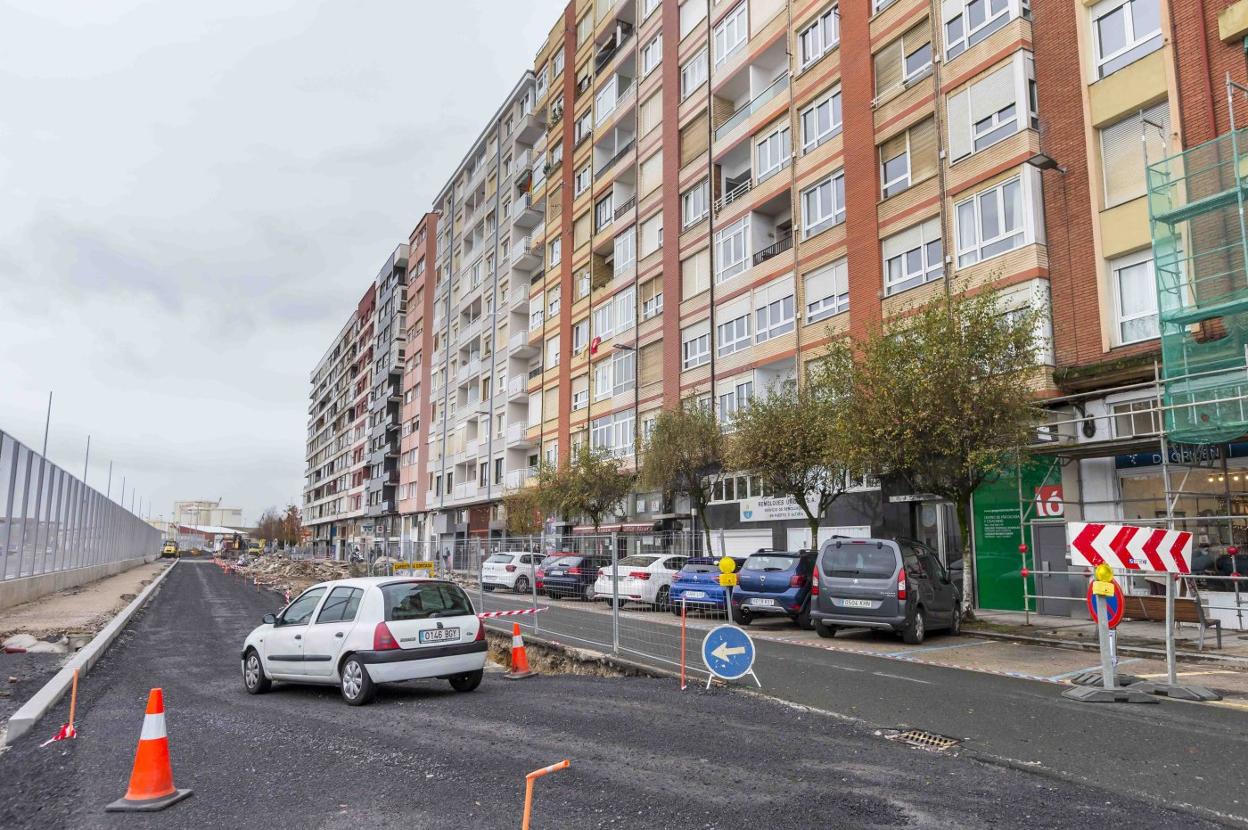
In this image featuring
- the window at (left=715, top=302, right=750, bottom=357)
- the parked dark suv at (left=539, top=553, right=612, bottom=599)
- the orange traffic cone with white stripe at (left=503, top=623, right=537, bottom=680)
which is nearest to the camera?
the orange traffic cone with white stripe at (left=503, top=623, right=537, bottom=680)

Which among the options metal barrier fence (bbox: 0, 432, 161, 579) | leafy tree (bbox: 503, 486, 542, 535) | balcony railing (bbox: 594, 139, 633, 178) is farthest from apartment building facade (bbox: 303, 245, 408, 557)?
balcony railing (bbox: 594, 139, 633, 178)

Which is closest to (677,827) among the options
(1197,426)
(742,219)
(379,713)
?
(379,713)

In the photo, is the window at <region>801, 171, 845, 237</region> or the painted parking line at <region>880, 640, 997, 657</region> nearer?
the painted parking line at <region>880, 640, 997, 657</region>

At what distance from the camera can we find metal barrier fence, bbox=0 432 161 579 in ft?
61.1

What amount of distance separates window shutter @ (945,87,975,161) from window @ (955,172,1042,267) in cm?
137

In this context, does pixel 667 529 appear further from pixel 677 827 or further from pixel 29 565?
pixel 677 827

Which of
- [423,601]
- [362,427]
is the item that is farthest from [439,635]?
[362,427]

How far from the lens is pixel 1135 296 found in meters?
17.5

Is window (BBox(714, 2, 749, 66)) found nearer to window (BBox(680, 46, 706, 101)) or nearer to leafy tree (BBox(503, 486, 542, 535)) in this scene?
window (BBox(680, 46, 706, 101))

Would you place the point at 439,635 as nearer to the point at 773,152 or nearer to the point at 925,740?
the point at 925,740

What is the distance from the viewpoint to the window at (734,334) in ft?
96.5

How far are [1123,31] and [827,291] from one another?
982 cm

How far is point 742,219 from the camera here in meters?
30.1

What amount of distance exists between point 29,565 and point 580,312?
84.2 feet
